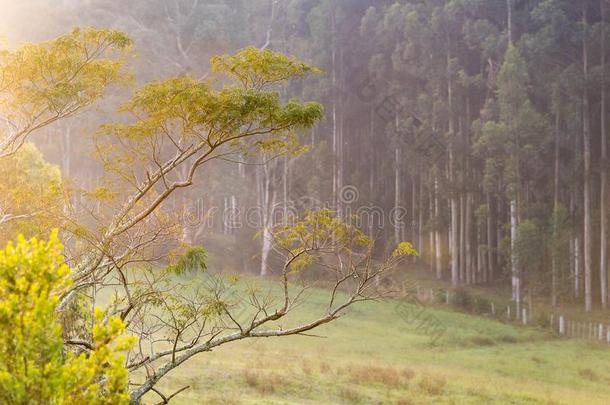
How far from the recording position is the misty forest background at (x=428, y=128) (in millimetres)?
29047

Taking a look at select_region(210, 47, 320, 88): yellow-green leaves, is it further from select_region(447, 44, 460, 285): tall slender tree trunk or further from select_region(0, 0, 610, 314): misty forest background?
select_region(447, 44, 460, 285): tall slender tree trunk

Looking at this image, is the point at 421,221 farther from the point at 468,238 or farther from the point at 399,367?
the point at 399,367

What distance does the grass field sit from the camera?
49.2 ft

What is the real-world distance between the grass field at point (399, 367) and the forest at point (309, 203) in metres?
0.12

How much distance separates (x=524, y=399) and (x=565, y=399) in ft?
3.52

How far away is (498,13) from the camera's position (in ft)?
113

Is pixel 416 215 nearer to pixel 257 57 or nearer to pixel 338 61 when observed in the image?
pixel 338 61

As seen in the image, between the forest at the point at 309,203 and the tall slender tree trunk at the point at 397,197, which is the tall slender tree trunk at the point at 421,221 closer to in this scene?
the forest at the point at 309,203

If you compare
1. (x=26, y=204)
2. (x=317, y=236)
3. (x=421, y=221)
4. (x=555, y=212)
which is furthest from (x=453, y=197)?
(x=317, y=236)

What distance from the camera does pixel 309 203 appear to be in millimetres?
38625

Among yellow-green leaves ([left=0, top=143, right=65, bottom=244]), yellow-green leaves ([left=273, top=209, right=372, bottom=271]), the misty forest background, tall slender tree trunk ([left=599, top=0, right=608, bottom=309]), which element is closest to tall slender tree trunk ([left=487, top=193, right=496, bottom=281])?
the misty forest background

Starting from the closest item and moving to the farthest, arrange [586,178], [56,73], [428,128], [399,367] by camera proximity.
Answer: [56,73]
[399,367]
[586,178]
[428,128]

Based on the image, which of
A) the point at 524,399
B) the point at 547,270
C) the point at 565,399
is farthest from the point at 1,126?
the point at 547,270

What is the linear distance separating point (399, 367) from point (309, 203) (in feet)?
68.6
